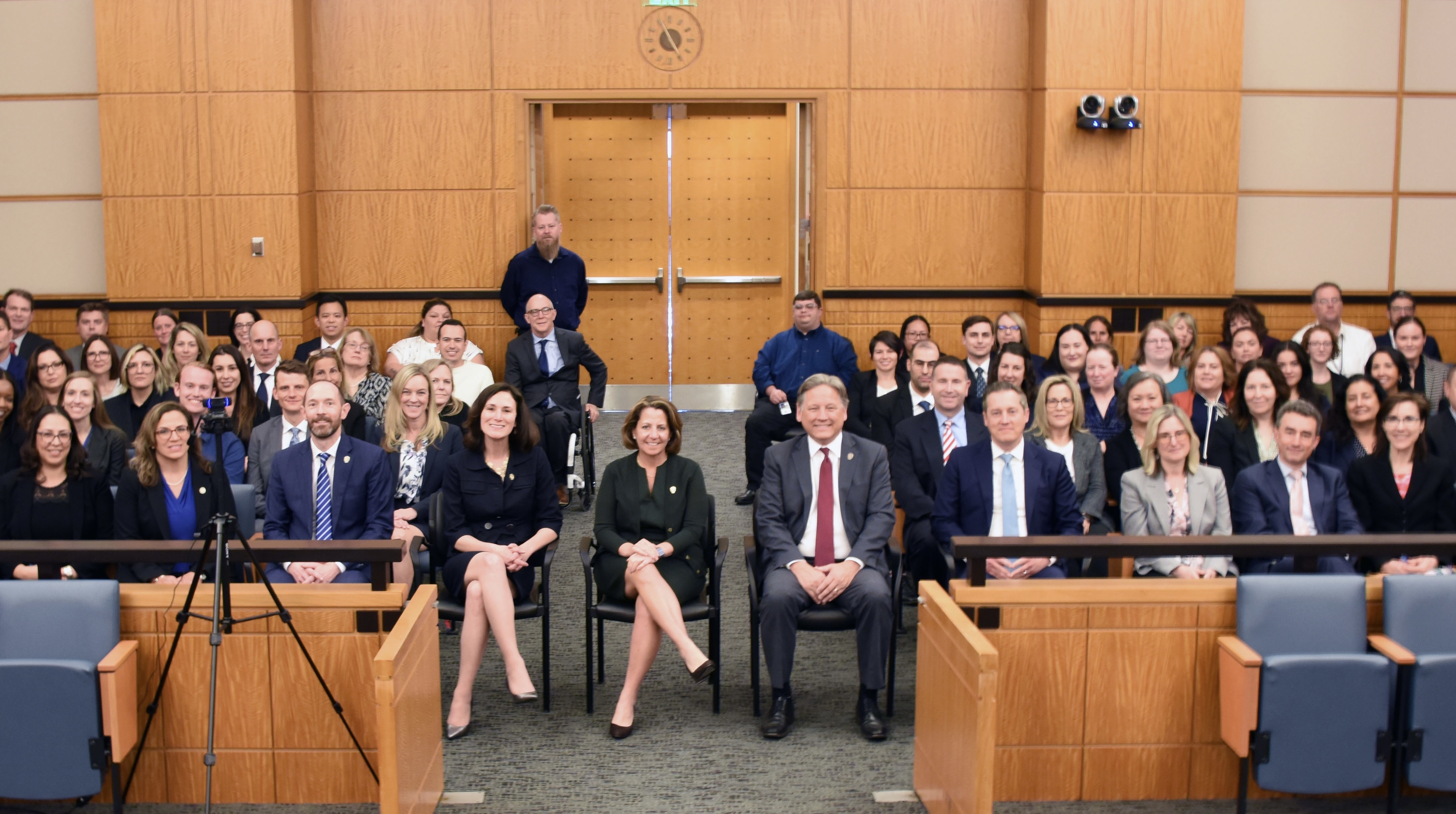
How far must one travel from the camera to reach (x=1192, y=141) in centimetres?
849

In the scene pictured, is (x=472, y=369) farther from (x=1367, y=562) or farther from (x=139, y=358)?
(x=1367, y=562)

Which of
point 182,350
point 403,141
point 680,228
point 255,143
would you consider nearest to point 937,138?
point 680,228

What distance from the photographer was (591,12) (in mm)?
8672

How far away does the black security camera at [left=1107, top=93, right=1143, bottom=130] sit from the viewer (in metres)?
8.30

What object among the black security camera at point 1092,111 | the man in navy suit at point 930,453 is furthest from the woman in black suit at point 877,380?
the black security camera at point 1092,111

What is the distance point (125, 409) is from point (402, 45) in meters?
3.38

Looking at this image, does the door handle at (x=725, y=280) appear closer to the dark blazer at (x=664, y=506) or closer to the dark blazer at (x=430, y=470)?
the dark blazer at (x=430, y=470)

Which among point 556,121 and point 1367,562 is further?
point 556,121

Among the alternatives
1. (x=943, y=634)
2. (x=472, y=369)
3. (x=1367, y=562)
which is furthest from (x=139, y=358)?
(x=1367, y=562)

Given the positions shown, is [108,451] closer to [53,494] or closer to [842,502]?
[53,494]

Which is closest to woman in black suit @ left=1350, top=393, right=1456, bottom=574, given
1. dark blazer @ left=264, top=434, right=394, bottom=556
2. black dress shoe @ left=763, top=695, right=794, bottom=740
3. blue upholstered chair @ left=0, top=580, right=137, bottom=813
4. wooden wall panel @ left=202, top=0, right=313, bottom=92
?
black dress shoe @ left=763, top=695, right=794, bottom=740

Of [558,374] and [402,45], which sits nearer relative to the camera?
[558,374]

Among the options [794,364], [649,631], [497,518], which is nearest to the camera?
[649,631]

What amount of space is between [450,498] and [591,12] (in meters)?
4.70
